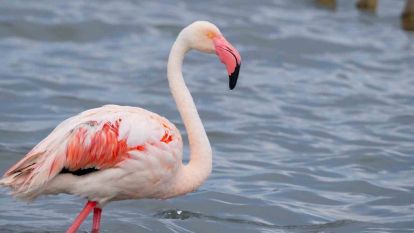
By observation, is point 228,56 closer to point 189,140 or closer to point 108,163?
point 189,140

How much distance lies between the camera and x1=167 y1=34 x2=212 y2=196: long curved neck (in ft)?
24.2

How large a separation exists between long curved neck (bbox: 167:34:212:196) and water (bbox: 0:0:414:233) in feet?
4.58

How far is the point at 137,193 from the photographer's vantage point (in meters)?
7.27

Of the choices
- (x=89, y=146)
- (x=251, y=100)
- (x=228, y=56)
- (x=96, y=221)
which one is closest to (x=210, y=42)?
(x=228, y=56)

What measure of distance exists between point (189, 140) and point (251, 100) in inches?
258

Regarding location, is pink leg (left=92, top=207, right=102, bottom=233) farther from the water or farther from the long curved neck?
the water

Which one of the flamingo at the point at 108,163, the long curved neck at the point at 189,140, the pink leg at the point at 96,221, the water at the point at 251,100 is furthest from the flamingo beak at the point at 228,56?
the water at the point at 251,100

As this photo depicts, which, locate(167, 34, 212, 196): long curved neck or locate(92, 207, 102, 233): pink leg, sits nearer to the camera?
locate(167, 34, 212, 196): long curved neck

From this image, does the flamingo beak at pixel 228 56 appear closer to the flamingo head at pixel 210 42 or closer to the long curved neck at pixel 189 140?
the flamingo head at pixel 210 42

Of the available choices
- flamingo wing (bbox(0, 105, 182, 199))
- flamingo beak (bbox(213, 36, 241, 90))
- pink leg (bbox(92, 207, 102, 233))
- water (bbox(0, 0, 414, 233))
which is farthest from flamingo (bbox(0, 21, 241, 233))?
water (bbox(0, 0, 414, 233))

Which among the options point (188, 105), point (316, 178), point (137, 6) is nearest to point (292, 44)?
point (137, 6)

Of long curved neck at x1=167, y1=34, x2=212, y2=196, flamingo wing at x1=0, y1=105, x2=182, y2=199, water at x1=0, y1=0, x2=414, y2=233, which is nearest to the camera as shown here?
flamingo wing at x1=0, y1=105, x2=182, y2=199

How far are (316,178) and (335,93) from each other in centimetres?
394

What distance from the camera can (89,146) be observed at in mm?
7145
